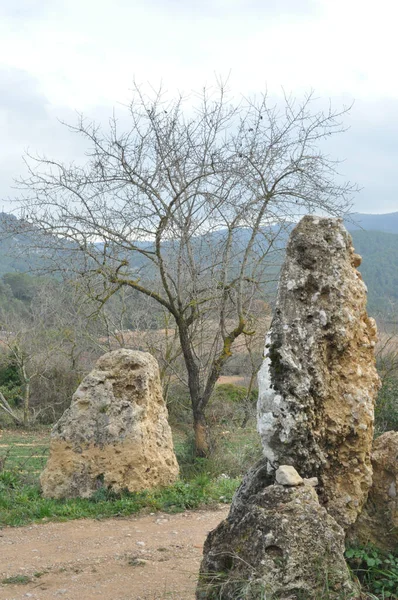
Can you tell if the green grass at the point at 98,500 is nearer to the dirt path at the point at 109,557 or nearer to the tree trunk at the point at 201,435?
the dirt path at the point at 109,557

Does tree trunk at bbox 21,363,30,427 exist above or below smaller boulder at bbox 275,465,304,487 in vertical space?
below

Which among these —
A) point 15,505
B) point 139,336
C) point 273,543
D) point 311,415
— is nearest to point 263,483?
point 311,415

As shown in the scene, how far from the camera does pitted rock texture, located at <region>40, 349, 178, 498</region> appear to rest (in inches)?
344

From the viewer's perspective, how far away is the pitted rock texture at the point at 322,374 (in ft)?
14.6

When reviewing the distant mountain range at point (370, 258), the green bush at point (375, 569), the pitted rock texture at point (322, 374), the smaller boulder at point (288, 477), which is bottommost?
the green bush at point (375, 569)

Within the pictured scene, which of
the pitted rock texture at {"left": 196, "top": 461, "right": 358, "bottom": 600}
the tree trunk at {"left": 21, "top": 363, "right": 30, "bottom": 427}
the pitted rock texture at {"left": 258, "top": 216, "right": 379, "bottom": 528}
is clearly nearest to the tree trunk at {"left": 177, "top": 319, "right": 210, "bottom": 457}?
the pitted rock texture at {"left": 258, "top": 216, "right": 379, "bottom": 528}

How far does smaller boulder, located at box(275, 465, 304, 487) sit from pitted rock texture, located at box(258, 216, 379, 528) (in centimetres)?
24

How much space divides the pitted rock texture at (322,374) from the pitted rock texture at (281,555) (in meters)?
0.51

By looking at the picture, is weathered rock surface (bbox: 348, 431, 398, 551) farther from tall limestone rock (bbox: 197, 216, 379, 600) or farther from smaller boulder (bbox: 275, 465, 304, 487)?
smaller boulder (bbox: 275, 465, 304, 487)

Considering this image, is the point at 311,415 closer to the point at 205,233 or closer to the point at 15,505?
the point at 15,505

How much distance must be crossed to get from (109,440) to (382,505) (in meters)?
4.82

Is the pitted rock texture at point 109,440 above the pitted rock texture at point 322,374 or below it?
below

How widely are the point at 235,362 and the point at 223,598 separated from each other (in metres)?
23.6

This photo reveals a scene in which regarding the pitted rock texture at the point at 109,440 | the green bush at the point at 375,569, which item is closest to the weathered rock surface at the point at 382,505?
the green bush at the point at 375,569
